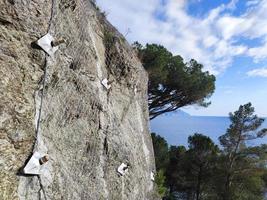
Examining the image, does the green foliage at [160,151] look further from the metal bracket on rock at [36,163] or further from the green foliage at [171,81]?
the metal bracket on rock at [36,163]

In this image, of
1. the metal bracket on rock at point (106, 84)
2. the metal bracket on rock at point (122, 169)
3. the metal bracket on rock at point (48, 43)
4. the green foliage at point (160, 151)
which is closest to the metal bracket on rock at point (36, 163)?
the metal bracket on rock at point (48, 43)

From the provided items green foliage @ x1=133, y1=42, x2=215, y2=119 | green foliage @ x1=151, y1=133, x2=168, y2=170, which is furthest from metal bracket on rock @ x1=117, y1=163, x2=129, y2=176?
green foliage @ x1=151, y1=133, x2=168, y2=170

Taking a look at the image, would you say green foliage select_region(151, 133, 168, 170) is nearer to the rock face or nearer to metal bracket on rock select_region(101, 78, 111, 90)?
the rock face

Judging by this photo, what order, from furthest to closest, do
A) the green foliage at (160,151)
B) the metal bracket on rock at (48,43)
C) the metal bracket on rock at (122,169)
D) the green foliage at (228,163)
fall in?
the green foliage at (160,151) → the green foliage at (228,163) → the metal bracket on rock at (122,169) → the metal bracket on rock at (48,43)

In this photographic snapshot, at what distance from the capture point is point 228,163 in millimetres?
15344

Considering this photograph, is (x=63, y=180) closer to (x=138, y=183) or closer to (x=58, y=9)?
(x=58, y=9)

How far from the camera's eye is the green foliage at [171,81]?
11.6 meters

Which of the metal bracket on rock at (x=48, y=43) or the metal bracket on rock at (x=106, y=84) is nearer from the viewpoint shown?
the metal bracket on rock at (x=48, y=43)

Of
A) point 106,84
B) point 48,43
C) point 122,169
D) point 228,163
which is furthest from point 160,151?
point 48,43

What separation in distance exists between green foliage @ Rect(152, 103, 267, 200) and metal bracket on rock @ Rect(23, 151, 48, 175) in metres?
13.0

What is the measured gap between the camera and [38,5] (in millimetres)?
3609

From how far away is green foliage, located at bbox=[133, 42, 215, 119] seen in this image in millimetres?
11617

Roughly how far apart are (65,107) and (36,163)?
0.93 meters

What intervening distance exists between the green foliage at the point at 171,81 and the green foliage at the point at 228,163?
274 centimetres
